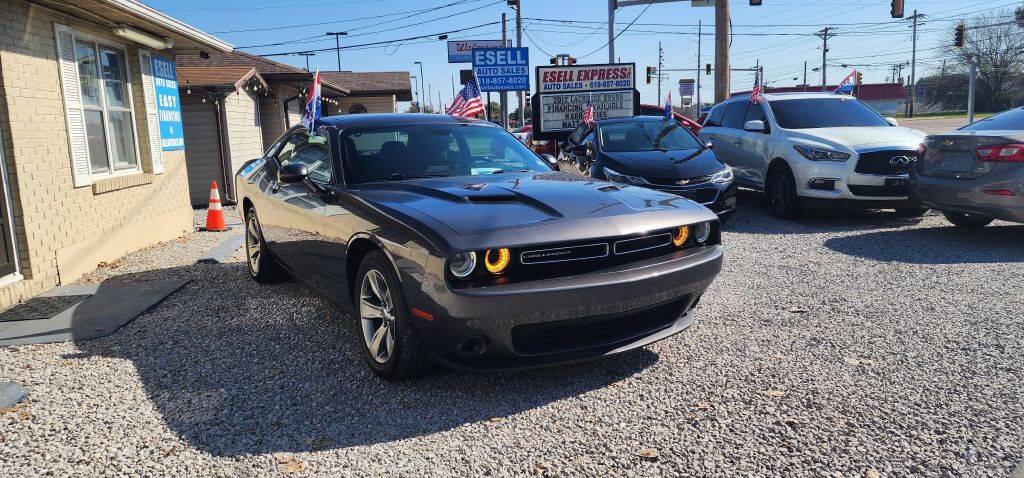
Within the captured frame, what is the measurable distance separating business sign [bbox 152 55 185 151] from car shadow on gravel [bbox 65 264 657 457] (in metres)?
4.87

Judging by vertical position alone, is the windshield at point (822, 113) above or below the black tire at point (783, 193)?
above

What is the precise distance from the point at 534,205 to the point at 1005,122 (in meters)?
6.23

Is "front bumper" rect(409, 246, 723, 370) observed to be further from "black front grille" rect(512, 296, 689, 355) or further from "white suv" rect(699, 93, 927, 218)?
"white suv" rect(699, 93, 927, 218)

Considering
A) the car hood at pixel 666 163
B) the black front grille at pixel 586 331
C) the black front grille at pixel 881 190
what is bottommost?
the black front grille at pixel 586 331

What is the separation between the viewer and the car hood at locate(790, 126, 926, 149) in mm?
8812

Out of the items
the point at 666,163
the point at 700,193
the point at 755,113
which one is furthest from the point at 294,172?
the point at 755,113

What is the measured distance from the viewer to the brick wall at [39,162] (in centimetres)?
612

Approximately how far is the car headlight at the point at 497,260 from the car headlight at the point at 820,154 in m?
6.78

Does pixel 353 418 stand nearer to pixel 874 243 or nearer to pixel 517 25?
pixel 874 243

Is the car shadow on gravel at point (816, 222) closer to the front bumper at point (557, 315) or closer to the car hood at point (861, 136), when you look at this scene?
the car hood at point (861, 136)

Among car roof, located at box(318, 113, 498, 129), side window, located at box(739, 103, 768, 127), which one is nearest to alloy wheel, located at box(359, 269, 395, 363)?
car roof, located at box(318, 113, 498, 129)


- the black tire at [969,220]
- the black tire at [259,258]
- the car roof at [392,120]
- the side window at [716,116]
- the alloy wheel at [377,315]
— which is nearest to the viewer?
the alloy wheel at [377,315]

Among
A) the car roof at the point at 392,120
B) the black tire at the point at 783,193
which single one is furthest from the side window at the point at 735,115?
the car roof at the point at 392,120

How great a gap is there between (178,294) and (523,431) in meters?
4.16
